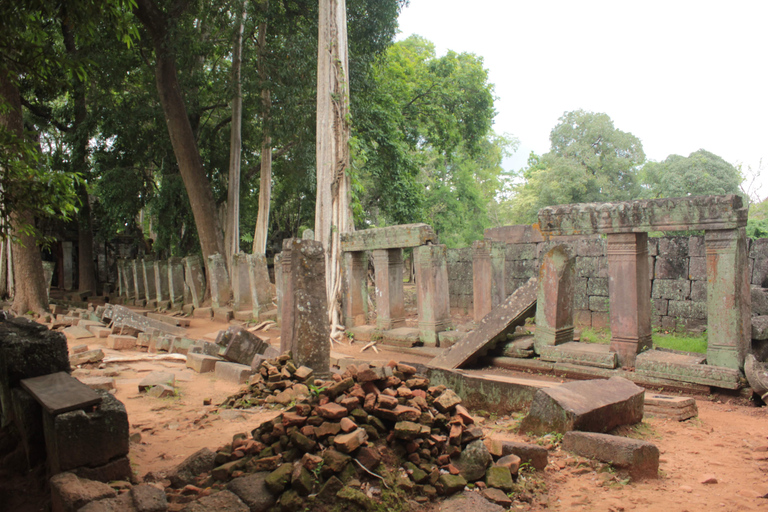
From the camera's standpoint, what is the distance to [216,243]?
43.1 feet

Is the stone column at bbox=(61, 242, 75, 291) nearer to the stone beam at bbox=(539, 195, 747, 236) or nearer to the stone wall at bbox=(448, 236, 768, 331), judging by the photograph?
the stone wall at bbox=(448, 236, 768, 331)

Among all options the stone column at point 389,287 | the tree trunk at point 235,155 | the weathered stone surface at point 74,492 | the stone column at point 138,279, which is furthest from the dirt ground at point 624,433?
the stone column at point 138,279

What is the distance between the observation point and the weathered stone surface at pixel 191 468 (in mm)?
3195

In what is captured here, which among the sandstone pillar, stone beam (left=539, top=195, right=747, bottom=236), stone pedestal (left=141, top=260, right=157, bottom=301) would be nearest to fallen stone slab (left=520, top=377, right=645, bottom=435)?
stone beam (left=539, top=195, right=747, bottom=236)

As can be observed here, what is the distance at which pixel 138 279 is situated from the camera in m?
16.4

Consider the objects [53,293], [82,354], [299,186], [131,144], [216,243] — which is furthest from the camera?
[53,293]

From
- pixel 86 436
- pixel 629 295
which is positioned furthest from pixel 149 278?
pixel 629 295

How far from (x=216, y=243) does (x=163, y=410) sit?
8.56 metres

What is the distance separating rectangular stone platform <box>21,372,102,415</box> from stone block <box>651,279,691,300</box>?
936 cm

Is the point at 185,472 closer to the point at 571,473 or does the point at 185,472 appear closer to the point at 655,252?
the point at 571,473

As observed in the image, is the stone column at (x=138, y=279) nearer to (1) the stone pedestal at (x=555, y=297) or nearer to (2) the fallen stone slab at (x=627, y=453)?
(1) the stone pedestal at (x=555, y=297)

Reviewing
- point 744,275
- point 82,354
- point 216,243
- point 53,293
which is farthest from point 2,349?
point 53,293

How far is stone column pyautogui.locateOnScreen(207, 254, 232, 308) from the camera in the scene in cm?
1246

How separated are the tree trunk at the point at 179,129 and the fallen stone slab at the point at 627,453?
11.3m
